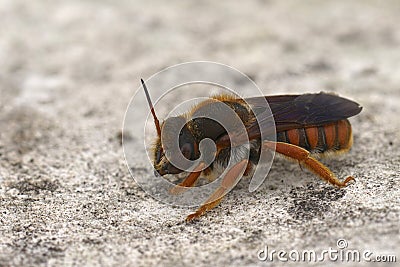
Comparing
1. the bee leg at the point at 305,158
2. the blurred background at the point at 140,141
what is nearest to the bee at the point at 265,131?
the bee leg at the point at 305,158

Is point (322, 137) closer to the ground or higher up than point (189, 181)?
higher up

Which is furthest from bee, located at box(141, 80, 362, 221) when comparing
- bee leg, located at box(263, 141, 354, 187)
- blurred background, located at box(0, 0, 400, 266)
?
blurred background, located at box(0, 0, 400, 266)

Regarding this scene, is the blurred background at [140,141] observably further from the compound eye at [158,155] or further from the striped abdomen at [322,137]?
the compound eye at [158,155]

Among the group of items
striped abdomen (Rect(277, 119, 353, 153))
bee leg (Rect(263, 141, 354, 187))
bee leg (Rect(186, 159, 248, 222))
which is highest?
striped abdomen (Rect(277, 119, 353, 153))

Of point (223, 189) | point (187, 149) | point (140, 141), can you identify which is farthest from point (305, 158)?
point (140, 141)

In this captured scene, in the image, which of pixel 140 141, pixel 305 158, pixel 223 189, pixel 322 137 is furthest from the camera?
pixel 140 141

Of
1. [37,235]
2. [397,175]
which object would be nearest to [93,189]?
[37,235]

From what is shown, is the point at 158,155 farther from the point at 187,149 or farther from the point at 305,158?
the point at 305,158

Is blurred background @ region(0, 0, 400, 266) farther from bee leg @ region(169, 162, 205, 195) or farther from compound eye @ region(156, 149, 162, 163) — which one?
compound eye @ region(156, 149, 162, 163)
